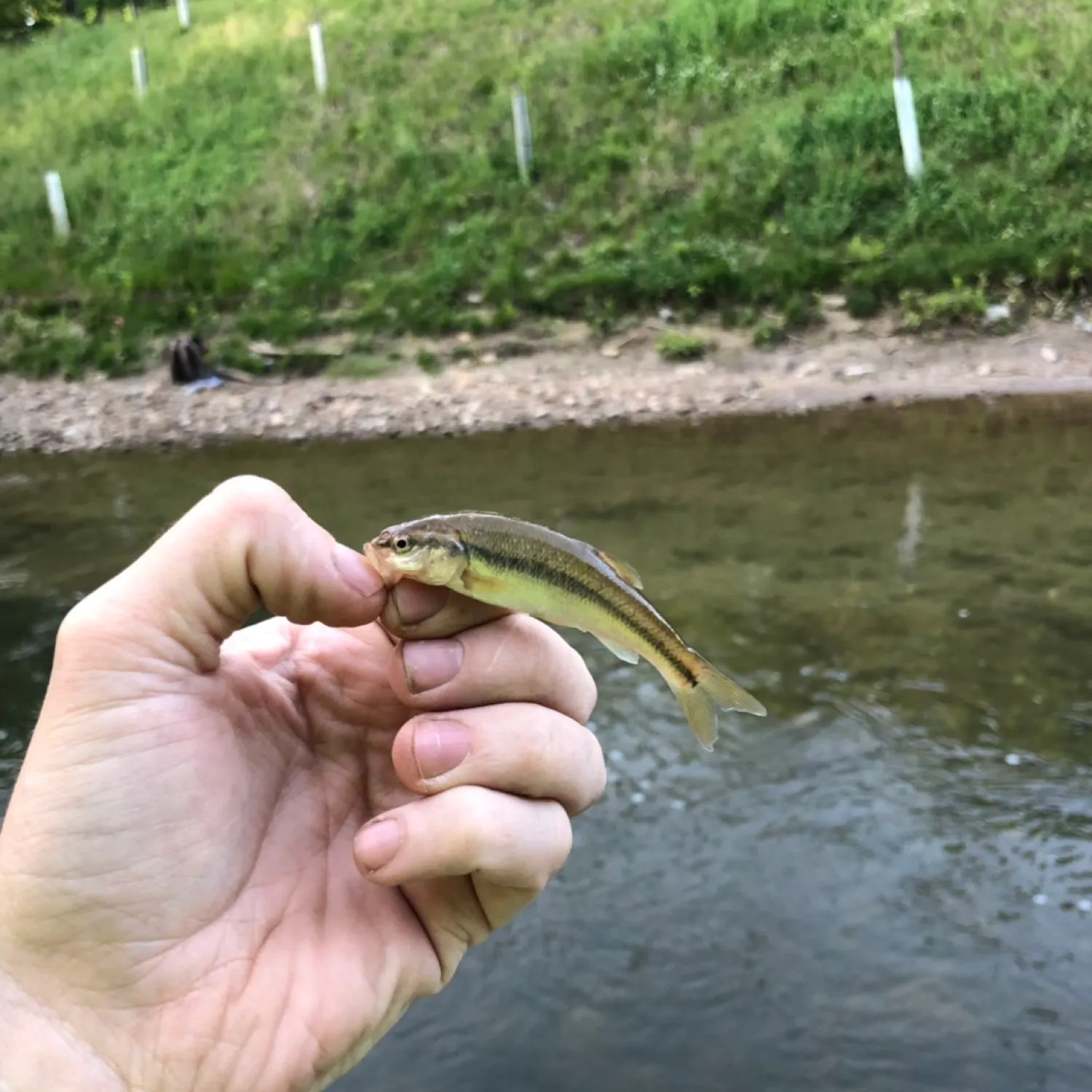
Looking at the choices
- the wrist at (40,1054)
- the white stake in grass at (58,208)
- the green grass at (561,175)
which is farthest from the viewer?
the white stake in grass at (58,208)

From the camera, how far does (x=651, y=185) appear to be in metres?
21.2

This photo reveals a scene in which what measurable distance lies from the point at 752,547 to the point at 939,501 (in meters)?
→ 2.59

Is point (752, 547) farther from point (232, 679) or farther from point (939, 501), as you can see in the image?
point (232, 679)

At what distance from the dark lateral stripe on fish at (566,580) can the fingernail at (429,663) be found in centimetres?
28

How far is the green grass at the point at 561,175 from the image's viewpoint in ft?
62.2

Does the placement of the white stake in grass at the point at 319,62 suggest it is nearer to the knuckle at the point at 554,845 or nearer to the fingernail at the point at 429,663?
the fingernail at the point at 429,663

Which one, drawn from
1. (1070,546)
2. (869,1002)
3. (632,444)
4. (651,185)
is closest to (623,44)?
(651,185)

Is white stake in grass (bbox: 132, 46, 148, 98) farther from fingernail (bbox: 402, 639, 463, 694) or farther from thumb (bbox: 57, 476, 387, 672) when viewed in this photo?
fingernail (bbox: 402, 639, 463, 694)

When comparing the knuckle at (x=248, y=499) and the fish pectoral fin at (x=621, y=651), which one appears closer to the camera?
the knuckle at (x=248, y=499)

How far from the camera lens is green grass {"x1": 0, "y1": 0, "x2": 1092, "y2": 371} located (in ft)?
62.2

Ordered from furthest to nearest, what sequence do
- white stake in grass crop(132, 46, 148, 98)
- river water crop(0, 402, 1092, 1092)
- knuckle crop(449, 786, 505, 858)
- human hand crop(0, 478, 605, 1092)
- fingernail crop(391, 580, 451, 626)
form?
white stake in grass crop(132, 46, 148, 98) < river water crop(0, 402, 1092, 1092) < fingernail crop(391, 580, 451, 626) < knuckle crop(449, 786, 505, 858) < human hand crop(0, 478, 605, 1092)

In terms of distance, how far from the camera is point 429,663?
2.69m

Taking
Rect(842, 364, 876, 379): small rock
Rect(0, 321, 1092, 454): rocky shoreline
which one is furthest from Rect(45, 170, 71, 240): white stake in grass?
Rect(842, 364, 876, 379): small rock

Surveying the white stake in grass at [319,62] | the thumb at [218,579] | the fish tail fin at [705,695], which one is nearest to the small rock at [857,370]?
the fish tail fin at [705,695]
